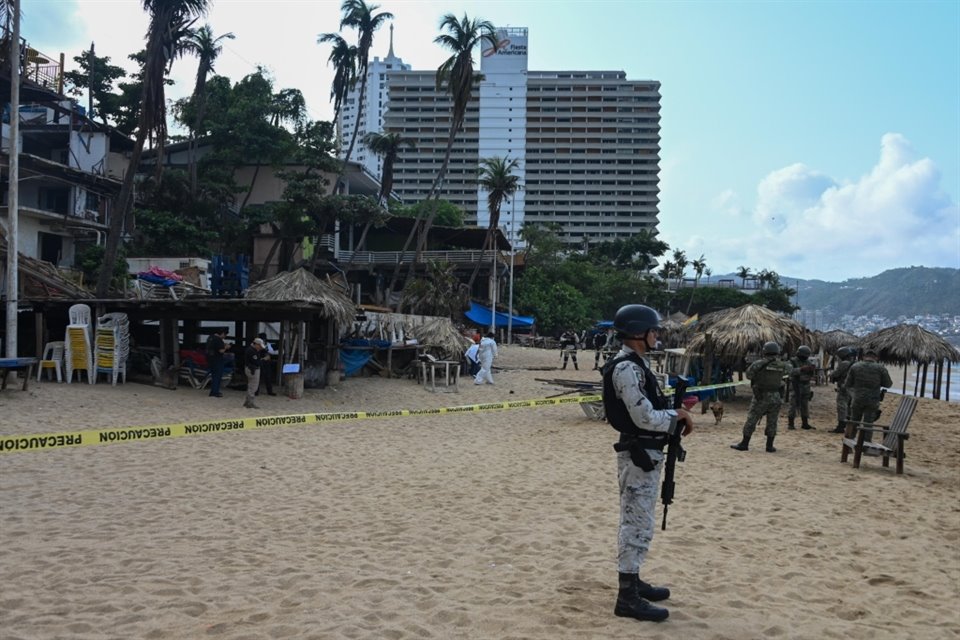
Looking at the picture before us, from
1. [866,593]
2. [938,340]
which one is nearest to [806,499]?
[866,593]

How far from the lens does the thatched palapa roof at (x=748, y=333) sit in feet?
53.8

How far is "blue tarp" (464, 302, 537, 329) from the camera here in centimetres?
3841

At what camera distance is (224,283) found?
16391 millimetres

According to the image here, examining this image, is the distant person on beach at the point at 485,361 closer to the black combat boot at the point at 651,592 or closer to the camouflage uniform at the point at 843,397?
the camouflage uniform at the point at 843,397

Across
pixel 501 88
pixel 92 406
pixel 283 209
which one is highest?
pixel 501 88

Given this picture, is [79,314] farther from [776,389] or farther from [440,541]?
[776,389]

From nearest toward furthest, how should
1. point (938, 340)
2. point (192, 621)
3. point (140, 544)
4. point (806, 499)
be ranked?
point (192, 621) → point (140, 544) → point (806, 499) → point (938, 340)

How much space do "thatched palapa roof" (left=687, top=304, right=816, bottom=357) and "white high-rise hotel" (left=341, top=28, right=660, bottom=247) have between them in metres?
89.6

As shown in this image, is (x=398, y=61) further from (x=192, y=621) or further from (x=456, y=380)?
(x=192, y=621)

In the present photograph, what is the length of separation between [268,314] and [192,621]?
12.5 metres

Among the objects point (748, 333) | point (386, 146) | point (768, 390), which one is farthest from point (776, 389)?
point (386, 146)

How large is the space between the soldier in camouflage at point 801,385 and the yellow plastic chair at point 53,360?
1550cm

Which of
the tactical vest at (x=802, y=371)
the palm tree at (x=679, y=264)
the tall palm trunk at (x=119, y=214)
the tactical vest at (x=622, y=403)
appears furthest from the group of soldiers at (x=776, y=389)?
the palm tree at (x=679, y=264)

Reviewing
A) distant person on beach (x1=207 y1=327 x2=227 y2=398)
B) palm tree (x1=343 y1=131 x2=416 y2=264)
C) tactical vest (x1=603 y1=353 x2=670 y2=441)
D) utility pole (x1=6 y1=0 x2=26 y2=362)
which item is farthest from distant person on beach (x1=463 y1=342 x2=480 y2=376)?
palm tree (x1=343 y1=131 x2=416 y2=264)
